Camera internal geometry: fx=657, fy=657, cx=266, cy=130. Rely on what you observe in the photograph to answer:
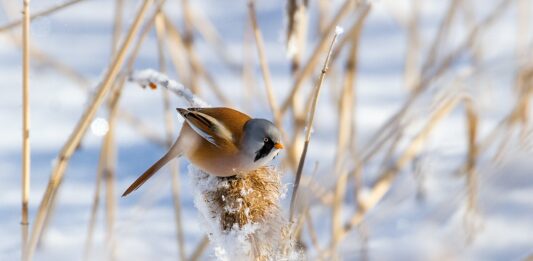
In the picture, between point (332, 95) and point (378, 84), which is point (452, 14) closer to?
point (332, 95)

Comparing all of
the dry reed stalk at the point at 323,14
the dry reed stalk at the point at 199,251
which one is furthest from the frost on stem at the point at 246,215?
the dry reed stalk at the point at 323,14

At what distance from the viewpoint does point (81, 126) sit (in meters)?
1.09

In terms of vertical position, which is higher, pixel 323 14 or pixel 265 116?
pixel 323 14

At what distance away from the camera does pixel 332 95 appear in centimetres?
206

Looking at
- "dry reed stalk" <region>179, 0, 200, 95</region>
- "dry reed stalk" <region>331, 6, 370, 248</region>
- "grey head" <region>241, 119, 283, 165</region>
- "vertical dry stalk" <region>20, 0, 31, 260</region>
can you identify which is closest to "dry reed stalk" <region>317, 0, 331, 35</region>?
"dry reed stalk" <region>331, 6, 370, 248</region>

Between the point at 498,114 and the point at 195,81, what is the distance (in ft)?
4.34

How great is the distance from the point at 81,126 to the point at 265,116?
0.99 m

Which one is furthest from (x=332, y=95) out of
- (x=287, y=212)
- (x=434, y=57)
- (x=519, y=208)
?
(x=287, y=212)

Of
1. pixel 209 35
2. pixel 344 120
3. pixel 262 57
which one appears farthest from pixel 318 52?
pixel 209 35

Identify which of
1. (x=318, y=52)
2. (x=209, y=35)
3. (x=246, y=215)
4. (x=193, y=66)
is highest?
(x=209, y=35)

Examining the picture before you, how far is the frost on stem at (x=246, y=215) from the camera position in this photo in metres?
0.91

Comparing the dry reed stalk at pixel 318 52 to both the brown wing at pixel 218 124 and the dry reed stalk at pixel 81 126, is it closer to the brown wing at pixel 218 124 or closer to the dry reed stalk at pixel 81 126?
the brown wing at pixel 218 124

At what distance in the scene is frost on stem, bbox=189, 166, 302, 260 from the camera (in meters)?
0.91

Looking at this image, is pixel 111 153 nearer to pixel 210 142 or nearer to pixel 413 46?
pixel 210 142
